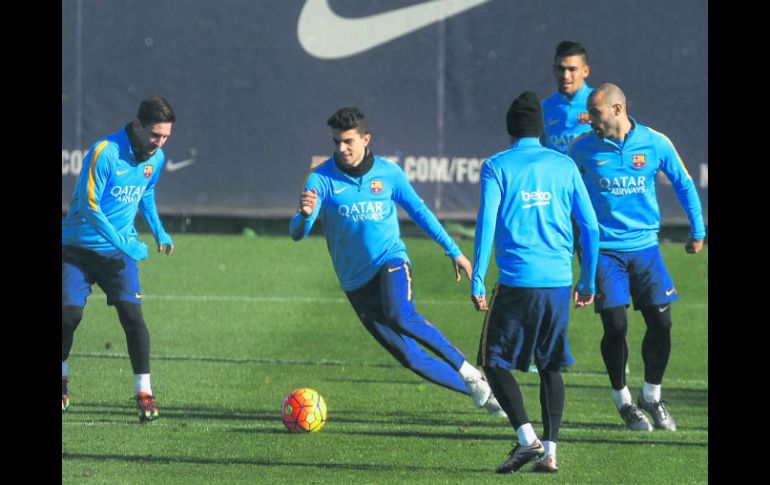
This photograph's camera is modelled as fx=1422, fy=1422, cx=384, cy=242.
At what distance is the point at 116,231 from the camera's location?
32.8ft

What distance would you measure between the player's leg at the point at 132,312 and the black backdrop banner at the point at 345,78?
31.4 ft

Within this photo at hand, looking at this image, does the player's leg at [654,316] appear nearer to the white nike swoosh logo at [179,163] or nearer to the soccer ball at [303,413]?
the soccer ball at [303,413]

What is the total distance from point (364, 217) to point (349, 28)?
10.0m

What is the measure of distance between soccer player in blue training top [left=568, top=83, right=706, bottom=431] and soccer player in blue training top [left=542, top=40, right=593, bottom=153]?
1047mm

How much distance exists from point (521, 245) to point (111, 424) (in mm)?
3570

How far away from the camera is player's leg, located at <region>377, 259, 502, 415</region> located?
1038 centimetres

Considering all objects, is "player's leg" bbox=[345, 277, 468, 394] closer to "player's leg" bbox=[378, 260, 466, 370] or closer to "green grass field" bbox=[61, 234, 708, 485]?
"player's leg" bbox=[378, 260, 466, 370]

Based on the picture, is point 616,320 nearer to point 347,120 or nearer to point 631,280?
point 631,280

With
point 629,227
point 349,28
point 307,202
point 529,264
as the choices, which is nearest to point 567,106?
point 629,227

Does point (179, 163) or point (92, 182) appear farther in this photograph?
point (179, 163)

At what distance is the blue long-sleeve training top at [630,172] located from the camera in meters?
10.1

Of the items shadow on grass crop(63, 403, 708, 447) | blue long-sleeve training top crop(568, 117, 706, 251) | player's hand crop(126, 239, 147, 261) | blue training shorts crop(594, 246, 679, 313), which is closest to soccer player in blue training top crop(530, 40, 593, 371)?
blue training shorts crop(594, 246, 679, 313)
